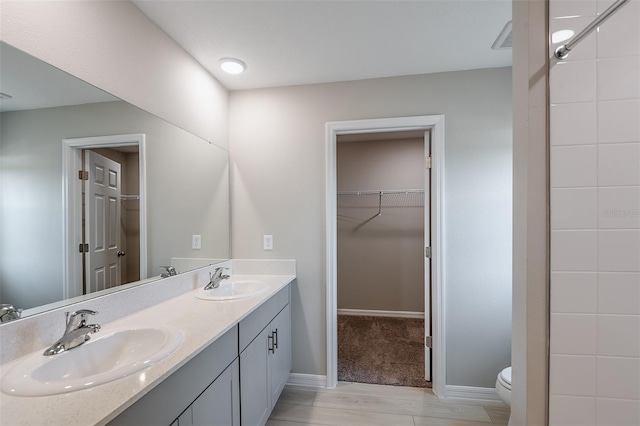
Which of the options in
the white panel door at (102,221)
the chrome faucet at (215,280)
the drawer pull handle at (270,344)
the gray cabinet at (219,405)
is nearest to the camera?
the gray cabinet at (219,405)

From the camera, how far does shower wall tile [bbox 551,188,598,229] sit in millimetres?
814

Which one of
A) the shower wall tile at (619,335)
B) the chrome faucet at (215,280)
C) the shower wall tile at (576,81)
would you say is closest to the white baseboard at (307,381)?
the chrome faucet at (215,280)

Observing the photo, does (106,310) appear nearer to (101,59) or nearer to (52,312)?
(52,312)

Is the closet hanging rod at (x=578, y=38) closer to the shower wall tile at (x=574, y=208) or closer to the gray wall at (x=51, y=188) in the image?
the shower wall tile at (x=574, y=208)

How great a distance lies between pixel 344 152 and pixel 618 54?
2.70 m

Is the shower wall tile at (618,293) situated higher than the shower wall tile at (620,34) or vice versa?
the shower wall tile at (620,34)

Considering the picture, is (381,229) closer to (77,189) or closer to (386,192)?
(386,192)

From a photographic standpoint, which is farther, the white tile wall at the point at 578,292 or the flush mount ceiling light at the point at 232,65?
the flush mount ceiling light at the point at 232,65

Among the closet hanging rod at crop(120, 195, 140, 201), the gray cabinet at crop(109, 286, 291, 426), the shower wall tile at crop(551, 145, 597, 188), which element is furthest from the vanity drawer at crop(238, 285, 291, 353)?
the shower wall tile at crop(551, 145, 597, 188)

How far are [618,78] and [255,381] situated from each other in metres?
1.95

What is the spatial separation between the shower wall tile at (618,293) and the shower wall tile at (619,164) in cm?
30

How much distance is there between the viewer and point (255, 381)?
1376mm

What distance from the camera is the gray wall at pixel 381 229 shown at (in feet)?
10.7

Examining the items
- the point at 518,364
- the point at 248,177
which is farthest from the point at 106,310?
the point at 518,364
